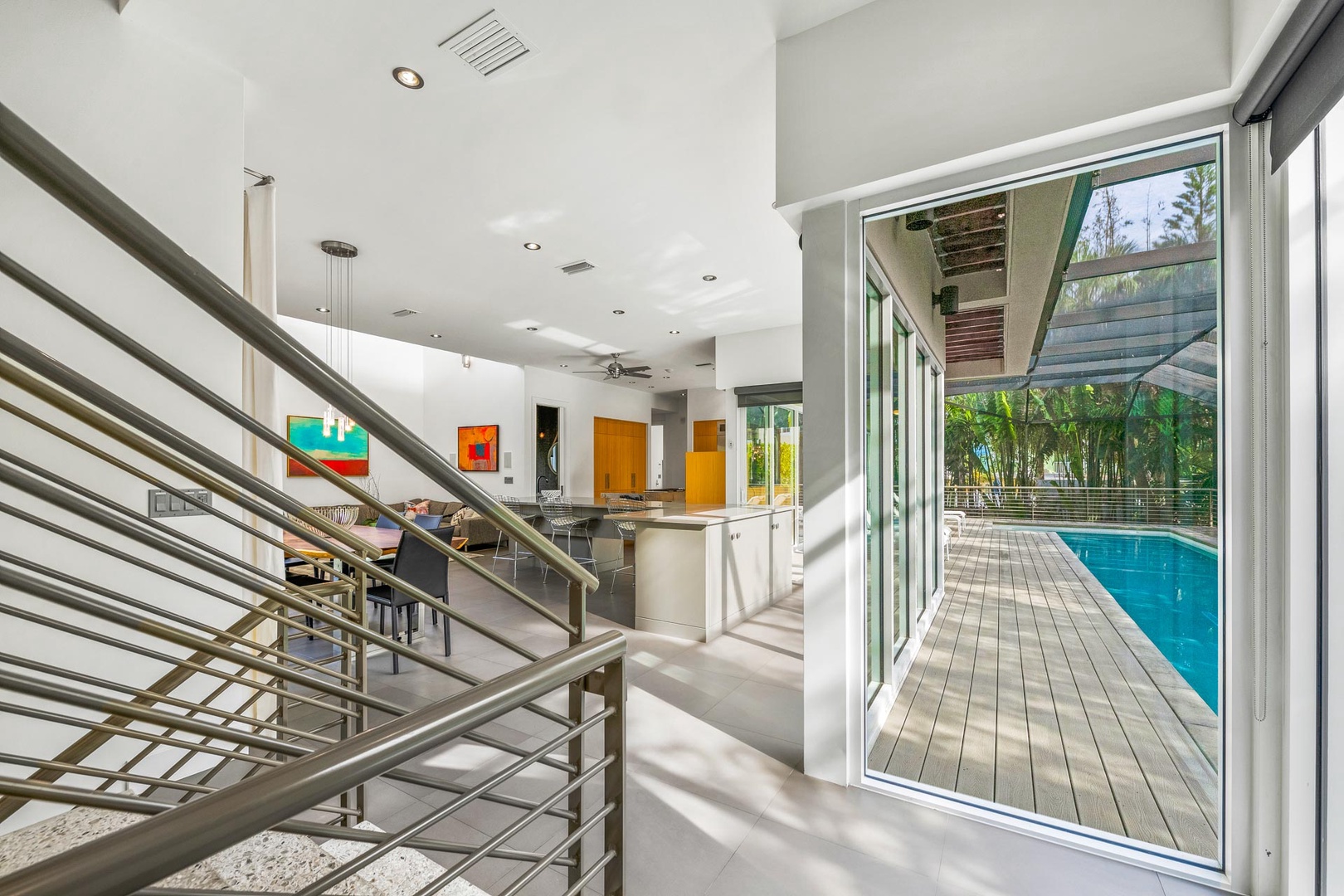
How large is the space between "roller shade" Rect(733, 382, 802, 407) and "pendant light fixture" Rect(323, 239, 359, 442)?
4061 mm

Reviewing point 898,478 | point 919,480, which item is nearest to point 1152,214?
point 898,478

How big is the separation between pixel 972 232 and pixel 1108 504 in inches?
49.6

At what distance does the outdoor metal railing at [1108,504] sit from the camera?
1823 millimetres

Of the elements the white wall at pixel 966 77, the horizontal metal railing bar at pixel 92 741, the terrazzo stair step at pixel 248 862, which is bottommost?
the terrazzo stair step at pixel 248 862

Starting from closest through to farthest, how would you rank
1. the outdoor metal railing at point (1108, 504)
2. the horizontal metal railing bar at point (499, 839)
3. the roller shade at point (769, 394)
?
the horizontal metal railing bar at point (499, 839), the outdoor metal railing at point (1108, 504), the roller shade at point (769, 394)

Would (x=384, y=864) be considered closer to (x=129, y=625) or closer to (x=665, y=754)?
(x=129, y=625)

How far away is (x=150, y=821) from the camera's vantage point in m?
0.51

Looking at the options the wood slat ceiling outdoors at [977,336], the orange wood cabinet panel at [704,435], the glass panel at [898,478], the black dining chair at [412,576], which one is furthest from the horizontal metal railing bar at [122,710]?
the orange wood cabinet panel at [704,435]

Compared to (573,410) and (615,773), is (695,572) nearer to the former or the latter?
(615,773)

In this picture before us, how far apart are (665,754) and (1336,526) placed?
2318 mm

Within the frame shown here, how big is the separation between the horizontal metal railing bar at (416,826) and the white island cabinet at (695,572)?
3.18m

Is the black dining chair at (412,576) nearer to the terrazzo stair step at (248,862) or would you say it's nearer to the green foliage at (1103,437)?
the terrazzo stair step at (248,862)

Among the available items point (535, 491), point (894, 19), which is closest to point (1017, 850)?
point (894, 19)

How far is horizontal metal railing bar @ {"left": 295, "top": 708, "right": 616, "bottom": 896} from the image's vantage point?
2.14 ft
